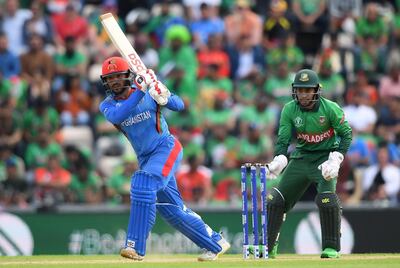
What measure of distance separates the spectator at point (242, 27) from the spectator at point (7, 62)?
3.62m

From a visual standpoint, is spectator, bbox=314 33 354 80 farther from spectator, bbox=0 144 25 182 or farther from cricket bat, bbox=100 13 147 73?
cricket bat, bbox=100 13 147 73

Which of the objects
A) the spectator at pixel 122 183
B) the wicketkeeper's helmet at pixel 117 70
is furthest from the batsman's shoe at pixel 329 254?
the spectator at pixel 122 183

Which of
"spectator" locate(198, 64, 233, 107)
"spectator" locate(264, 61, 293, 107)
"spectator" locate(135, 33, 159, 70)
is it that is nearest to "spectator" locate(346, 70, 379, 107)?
"spectator" locate(264, 61, 293, 107)

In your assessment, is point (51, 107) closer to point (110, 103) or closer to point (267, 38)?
point (267, 38)

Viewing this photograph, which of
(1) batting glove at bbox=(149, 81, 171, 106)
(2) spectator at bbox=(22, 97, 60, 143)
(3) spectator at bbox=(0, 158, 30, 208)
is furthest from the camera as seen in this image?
(2) spectator at bbox=(22, 97, 60, 143)

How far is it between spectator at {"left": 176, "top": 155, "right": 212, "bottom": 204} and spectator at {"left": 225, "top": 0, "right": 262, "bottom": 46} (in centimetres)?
341

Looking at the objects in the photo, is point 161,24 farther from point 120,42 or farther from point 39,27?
point 120,42

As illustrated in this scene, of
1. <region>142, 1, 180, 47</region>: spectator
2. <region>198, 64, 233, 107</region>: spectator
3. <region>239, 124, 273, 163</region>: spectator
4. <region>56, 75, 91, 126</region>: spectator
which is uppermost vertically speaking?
<region>142, 1, 180, 47</region>: spectator

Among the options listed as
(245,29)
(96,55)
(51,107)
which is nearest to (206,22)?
(245,29)

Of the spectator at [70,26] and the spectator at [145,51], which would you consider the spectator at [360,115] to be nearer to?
the spectator at [145,51]

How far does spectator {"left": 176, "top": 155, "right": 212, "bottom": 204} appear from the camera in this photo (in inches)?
686

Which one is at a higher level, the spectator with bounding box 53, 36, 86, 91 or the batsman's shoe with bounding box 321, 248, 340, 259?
the spectator with bounding box 53, 36, 86, 91

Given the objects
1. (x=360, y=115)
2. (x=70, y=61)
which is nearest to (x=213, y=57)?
(x=70, y=61)

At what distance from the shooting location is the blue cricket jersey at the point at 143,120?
11.8 m
